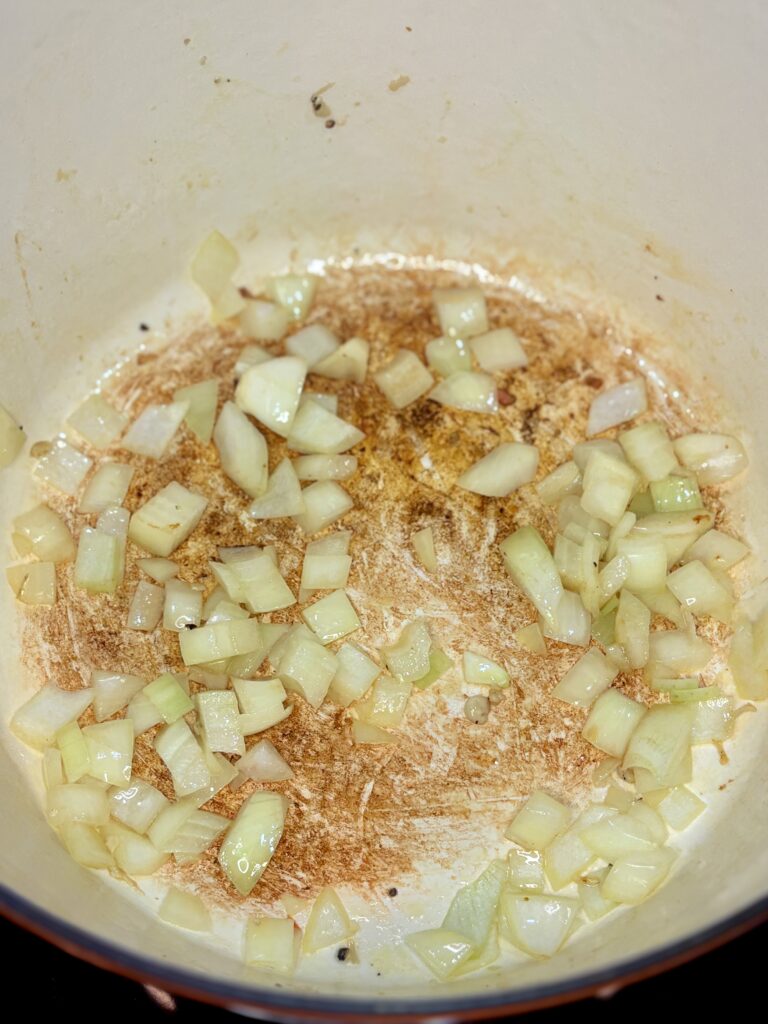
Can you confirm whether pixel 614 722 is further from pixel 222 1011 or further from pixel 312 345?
pixel 312 345

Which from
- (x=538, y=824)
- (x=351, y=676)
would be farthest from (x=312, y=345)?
(x=538, y=824)

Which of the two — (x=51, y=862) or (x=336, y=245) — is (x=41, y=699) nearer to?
(x=51, y=862)

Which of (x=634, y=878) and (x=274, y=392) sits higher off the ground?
(x=274, y=392)

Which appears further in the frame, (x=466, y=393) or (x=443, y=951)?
(x=466, y=393)

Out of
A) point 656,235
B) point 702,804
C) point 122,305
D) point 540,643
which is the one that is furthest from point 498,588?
point 122,305

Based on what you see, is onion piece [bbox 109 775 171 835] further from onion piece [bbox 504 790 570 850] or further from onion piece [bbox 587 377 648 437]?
onion piece [bbox 587 377 648 437]

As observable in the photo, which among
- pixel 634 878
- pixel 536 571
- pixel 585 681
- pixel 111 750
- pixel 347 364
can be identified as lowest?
pixel 634 878

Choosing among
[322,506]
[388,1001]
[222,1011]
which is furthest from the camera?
[322,506]
